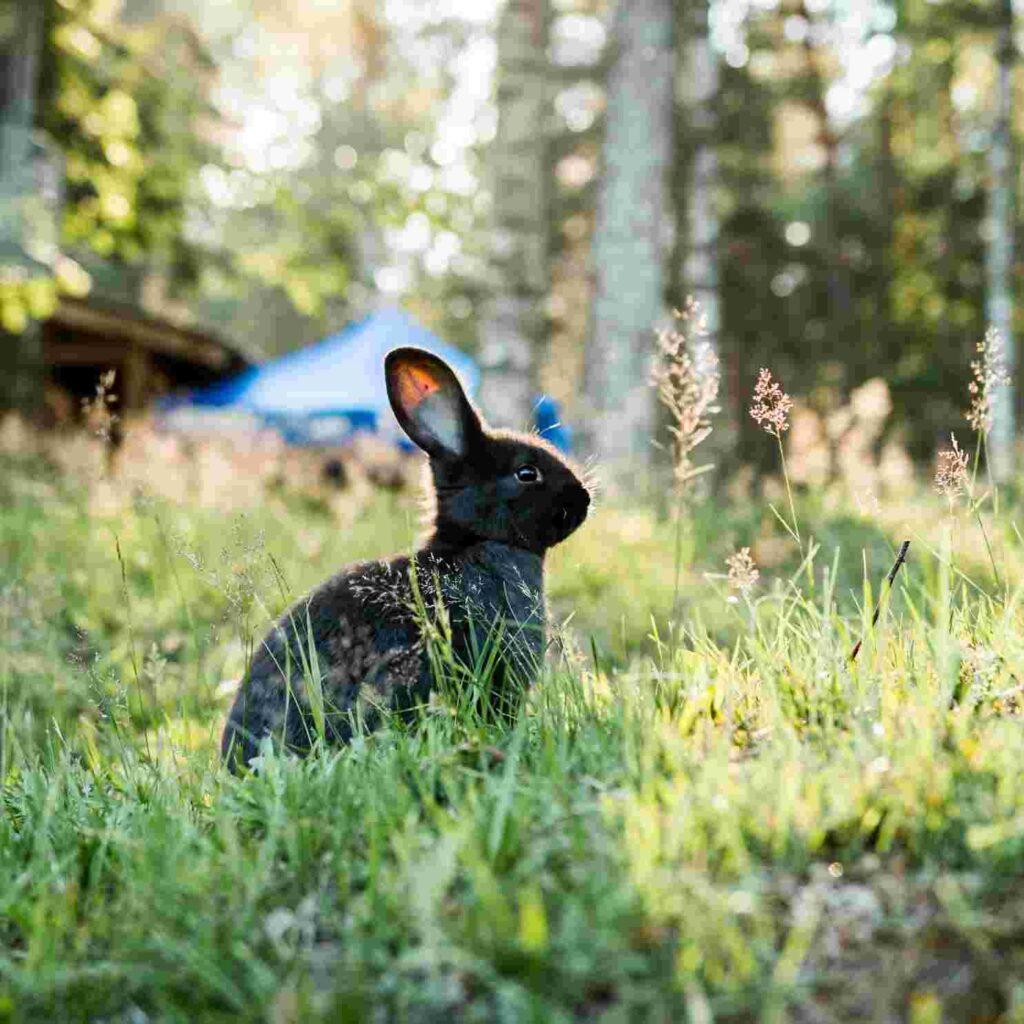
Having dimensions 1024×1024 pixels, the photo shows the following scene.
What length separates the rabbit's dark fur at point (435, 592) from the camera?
10.9 ft

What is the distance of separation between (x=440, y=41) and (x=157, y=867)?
27254 mm

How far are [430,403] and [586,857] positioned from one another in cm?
205

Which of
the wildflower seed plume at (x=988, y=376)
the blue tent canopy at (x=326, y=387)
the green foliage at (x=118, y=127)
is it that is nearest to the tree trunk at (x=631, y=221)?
the green foliage at (x=118, y=127)

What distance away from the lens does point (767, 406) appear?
336 cm

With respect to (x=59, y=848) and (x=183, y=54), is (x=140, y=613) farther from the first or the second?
(x=183, y=54)

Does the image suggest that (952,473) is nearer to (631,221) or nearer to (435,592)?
(435,592)

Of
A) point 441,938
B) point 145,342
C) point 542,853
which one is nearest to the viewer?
point 441,938

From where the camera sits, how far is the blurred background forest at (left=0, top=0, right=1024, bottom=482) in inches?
440

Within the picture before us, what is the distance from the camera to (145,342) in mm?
21047

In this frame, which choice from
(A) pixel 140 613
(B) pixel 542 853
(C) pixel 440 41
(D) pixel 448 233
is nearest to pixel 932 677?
(B) pixel 542 853

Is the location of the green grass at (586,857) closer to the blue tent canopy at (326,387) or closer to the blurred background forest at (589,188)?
the blurred background forest at (589,188)

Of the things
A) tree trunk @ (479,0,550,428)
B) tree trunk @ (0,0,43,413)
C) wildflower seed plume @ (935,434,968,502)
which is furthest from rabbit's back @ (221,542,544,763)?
tree trunk @ (479,0,550,428)

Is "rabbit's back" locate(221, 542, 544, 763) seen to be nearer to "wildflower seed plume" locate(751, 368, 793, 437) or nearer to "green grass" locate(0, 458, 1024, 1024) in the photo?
"green grass" locate(0, 458, 1024, 1024)

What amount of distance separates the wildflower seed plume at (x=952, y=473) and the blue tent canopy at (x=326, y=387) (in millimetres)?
15243
